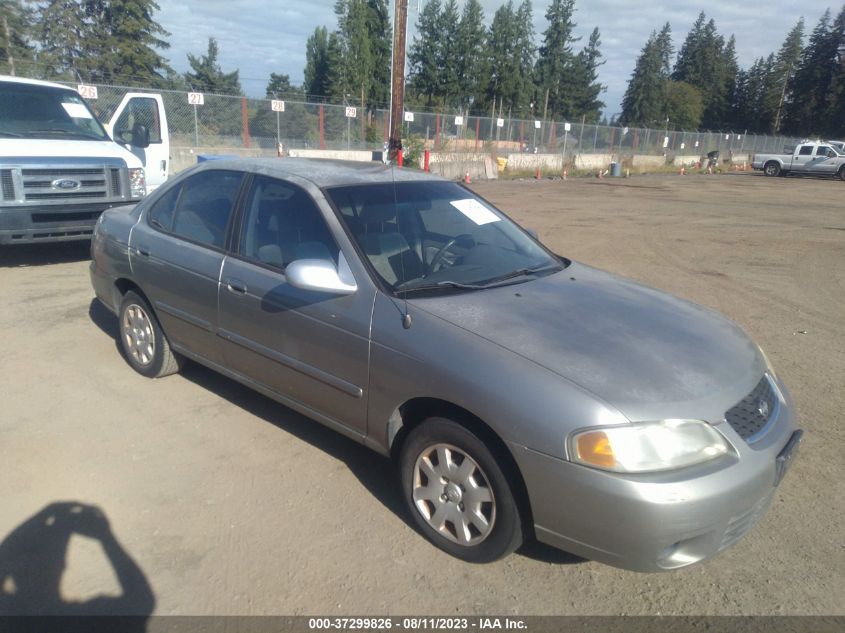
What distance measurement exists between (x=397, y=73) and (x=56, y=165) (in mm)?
11223

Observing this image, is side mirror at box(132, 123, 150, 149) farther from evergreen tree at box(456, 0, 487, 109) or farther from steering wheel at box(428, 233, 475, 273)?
evergreen tree at box(456, 0, 487, 109)

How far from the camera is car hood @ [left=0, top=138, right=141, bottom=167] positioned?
7668 millimetres

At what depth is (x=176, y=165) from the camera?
19938 mm

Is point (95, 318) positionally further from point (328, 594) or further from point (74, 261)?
point (328, 594)

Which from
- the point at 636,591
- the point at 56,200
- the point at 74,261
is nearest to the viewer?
the point at 636,591

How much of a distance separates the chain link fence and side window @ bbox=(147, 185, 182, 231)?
52.2 feet

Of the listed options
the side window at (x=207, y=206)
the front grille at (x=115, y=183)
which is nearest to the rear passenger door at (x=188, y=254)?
the side window at (x=207, y=206)

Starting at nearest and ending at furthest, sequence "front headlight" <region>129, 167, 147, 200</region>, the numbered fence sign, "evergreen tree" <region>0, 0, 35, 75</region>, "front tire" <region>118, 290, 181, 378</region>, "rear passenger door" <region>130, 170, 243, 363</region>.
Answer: "rear passenger door" <region>130, 170, 243, 363</region> < "front tire" <region>118, 290, 181, 378</region> < "front headlight" <region>129, 167, 147, 200</region> < the numbered fence sign < "evergreen tree" <region>0, 0, 35, 75</region>

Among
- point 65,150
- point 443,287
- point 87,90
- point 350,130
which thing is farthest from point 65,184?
point 350,130

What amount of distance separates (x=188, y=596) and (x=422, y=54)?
6882 centimetres

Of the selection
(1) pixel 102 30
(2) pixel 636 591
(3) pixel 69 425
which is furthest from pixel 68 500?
(1) pixel 102 30

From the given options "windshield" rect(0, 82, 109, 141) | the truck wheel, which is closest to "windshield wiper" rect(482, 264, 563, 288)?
"windshield" rect(0, 82, 109, 141)

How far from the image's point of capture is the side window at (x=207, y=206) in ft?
13.6

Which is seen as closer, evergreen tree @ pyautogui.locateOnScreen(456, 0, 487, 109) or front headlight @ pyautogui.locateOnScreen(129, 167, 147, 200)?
front headlight @ pyautogui.locateOnScreen(129, 167, 147, 200)
